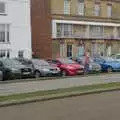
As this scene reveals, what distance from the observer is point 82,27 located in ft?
218

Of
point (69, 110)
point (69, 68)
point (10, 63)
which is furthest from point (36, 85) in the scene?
point (69, 68)

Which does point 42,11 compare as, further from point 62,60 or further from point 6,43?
point 62,60

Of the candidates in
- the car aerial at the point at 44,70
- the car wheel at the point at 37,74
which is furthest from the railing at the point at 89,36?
the car wheel at the point at 37,74

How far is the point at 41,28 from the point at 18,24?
1012 cm

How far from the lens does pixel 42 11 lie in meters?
63.3

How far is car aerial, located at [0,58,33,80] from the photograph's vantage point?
105 ft

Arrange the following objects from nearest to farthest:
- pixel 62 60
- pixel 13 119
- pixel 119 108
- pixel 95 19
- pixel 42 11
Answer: pixel 13 119 → pixel 119 108 → pixel 62 60 → pixel 42 11 → pixel 95 19

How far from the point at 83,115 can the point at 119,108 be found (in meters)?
1.82

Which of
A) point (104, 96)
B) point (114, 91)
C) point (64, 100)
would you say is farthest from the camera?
point (114, 91)

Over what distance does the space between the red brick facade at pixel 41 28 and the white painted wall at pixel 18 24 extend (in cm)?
825

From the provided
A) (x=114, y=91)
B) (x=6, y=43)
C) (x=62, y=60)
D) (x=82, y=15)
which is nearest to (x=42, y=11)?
(x=82, y=15)

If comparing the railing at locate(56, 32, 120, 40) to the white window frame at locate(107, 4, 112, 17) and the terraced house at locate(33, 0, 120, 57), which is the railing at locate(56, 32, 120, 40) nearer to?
the terraced house at locate(33, 0, 120, 57)

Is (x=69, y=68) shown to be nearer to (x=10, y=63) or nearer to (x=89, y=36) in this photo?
(x=10, y=63)

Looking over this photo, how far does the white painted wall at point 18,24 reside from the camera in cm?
5343
